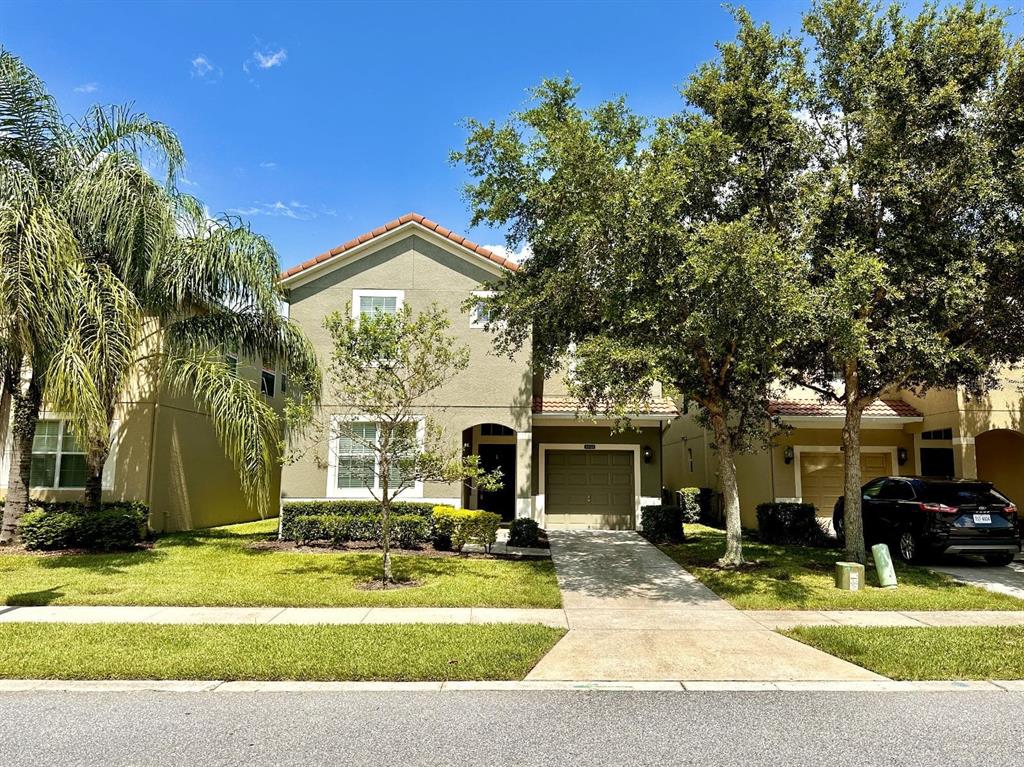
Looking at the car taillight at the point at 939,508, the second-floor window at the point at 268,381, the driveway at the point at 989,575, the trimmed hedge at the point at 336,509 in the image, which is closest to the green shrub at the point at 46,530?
the trimmed hedge at the point at 336,509

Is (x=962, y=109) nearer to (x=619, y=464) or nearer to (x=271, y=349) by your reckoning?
(x=619, y=464)

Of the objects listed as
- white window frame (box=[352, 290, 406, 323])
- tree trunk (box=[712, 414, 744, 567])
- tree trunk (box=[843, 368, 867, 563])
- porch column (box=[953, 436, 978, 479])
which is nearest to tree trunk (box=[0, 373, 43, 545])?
white window frame (box=[352, 290, 406, 323])

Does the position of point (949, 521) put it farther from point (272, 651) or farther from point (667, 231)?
point (272, 651)

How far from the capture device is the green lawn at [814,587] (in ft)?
29.6

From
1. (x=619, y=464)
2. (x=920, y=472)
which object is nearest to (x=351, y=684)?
(x=619, y=464)

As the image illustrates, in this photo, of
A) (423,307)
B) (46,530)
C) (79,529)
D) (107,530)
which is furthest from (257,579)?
(423,307)

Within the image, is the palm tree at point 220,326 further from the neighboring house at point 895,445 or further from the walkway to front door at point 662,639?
the neighboring house at point 895,445

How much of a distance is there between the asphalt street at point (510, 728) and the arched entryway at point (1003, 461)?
16188 millimetres

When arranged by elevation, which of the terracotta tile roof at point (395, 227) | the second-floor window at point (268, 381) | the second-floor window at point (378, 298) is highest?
the terracotta tile roof at point (395, 227)

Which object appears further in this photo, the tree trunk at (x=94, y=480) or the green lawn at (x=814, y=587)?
the tree trunk at (x=94, y=480)

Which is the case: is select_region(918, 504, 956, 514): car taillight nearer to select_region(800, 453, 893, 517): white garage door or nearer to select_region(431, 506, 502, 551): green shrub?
select_region(800, 453, 893, 517): white garage door

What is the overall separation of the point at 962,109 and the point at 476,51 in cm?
818

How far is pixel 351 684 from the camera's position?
18.8 feet

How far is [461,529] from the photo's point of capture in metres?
12.9
